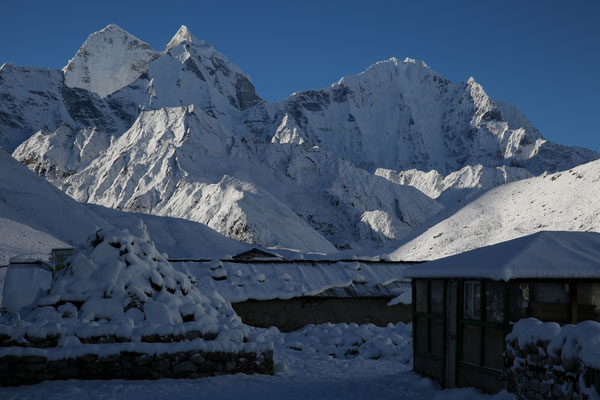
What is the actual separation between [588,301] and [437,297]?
2772 millimetres

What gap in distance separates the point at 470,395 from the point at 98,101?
17314 centimetres

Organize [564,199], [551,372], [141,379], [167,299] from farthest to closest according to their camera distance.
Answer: [564,199] → [167,299] → [141,379] → [551,372]

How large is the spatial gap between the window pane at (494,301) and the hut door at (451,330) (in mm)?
811

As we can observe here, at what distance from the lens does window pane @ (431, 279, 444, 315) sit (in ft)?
35.1

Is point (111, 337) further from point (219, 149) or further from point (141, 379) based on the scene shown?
point (219, 149)

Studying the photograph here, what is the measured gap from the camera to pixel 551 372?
7336mm

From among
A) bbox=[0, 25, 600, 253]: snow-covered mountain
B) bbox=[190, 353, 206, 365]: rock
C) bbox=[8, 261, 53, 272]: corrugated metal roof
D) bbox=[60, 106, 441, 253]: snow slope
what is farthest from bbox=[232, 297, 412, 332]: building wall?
bbox=[60, 106, 441, 253]: snow slope

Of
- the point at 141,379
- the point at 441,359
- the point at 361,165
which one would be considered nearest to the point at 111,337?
the point at 141,379

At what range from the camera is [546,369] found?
747 cm

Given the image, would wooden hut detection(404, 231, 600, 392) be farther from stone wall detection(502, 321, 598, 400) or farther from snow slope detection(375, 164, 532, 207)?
snow slope detection(375, 164, 532, 207)

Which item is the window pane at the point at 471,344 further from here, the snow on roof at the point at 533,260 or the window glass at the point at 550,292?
the window glass at the point at 550,292

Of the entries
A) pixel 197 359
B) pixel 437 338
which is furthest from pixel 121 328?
pixel 437 338

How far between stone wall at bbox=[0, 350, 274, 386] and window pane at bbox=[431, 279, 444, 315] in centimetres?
422

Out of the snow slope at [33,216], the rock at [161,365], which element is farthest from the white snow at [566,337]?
the snow slope at [33,216]
